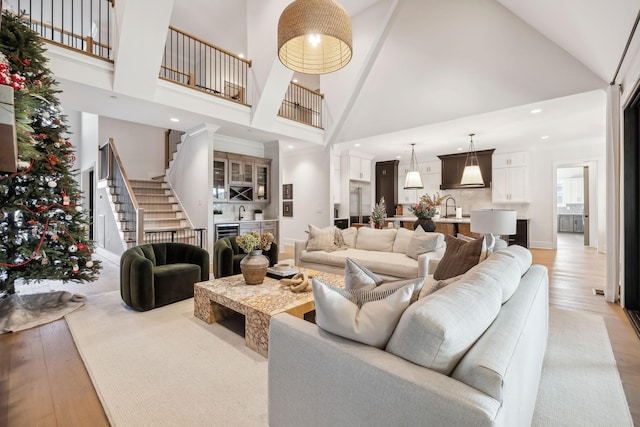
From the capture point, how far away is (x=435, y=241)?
3822mm

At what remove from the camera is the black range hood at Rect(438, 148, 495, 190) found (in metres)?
7.83

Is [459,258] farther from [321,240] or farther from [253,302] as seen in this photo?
[321,240]

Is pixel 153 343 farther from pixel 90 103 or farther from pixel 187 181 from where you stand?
pixel 187 181

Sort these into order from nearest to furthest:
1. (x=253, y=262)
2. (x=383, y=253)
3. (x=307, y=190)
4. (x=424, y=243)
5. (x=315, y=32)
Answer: (x=315, y=32), (x=253, y=262), (x=424, y=243), (x=383, y=253), (x=307, y=190)

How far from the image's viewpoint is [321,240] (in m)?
4.62

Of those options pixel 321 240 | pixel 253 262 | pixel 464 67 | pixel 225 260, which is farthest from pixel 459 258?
pixel 464 67

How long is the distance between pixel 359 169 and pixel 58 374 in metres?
7.41

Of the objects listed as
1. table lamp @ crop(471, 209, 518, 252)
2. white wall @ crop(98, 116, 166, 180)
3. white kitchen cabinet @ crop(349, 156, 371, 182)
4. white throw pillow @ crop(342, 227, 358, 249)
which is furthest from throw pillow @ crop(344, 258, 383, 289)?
white wall @ crop(98, 116, 166, 180)

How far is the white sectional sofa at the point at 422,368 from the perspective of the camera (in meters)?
0.85

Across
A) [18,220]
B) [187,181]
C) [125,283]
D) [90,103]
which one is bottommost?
[125,283]

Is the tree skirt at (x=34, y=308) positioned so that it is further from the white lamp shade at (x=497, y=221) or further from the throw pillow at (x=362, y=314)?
the white lamp shade at (x=497, y=221)

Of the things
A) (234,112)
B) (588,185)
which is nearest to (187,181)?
(234,112)

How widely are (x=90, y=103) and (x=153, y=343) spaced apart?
4095 mm

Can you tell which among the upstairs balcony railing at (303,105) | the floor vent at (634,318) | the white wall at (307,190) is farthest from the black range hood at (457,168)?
the floor vent at (634,318)
